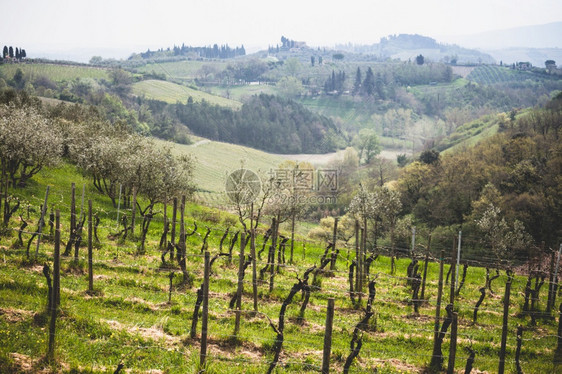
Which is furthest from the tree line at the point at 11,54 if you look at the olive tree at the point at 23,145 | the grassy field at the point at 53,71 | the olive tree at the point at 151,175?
the olive tree at the point at 151,175

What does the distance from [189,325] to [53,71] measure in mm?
189889

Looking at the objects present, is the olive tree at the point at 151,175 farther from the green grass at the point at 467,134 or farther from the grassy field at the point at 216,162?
the green grass at the point at 467,134

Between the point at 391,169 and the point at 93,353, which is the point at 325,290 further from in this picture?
the point at 391,169

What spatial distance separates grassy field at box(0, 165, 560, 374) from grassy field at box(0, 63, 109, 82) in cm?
15102

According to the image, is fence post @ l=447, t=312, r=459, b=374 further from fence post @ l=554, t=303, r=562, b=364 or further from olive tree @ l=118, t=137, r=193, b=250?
olive tree @ l=118, t=137, r=193, b=250

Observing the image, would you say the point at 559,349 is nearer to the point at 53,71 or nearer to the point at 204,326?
the point at 204,326

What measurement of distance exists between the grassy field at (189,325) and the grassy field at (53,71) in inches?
5946

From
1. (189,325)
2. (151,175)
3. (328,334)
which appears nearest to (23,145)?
(151,175)

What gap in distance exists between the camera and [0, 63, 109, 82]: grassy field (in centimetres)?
15038

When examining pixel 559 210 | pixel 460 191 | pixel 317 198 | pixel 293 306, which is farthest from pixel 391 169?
pixel 293 306

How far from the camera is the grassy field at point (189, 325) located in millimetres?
12219

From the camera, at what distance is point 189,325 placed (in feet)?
49.6

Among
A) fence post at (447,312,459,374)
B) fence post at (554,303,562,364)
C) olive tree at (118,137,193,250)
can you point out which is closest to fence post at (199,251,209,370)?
fence post at (447,312,459,374)

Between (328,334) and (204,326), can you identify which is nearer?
(328,334)
